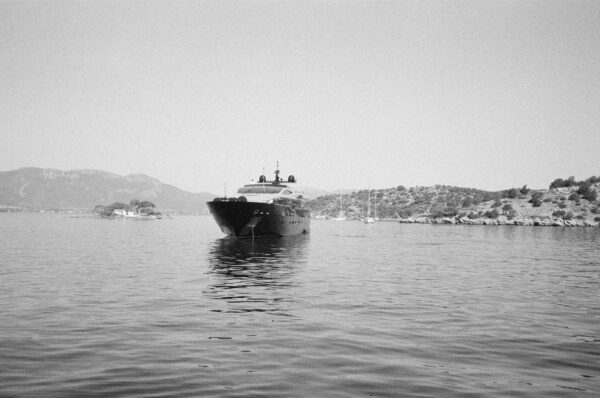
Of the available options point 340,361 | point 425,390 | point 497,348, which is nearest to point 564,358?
point 497,348

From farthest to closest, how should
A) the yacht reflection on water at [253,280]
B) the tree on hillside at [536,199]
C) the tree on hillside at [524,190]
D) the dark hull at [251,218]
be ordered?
the tree on hillside at [524,190]
the tree on hillside at [536,199]
the dark hull at [251,218]
the yacht reflection on water at [253,280]

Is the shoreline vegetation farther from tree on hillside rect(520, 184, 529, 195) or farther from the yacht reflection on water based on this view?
the yacht reflection on water

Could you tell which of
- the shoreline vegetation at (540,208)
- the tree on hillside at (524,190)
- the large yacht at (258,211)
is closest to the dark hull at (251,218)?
the large yacht at (258,211)

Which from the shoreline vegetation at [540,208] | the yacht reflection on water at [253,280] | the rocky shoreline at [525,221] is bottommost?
the yacht reflection on water at [253,280]

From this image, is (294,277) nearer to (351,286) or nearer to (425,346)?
(351,286)

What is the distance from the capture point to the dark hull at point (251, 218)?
49.0 meters

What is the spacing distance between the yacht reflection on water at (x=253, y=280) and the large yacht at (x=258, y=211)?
12860mm

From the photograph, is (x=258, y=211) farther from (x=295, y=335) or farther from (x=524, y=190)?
(x=524, y=190)

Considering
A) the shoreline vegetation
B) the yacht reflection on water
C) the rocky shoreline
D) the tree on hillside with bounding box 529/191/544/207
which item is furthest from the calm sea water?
the tree on hillside with bounding box 529/191/544/207

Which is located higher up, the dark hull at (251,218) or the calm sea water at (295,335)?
the dark hull at (251,218)

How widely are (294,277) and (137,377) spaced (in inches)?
620

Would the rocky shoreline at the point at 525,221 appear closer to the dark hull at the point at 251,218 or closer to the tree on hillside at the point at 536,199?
the tree on hillside at the point at 536,199

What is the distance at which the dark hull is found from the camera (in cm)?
4903

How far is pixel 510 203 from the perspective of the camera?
553ft
